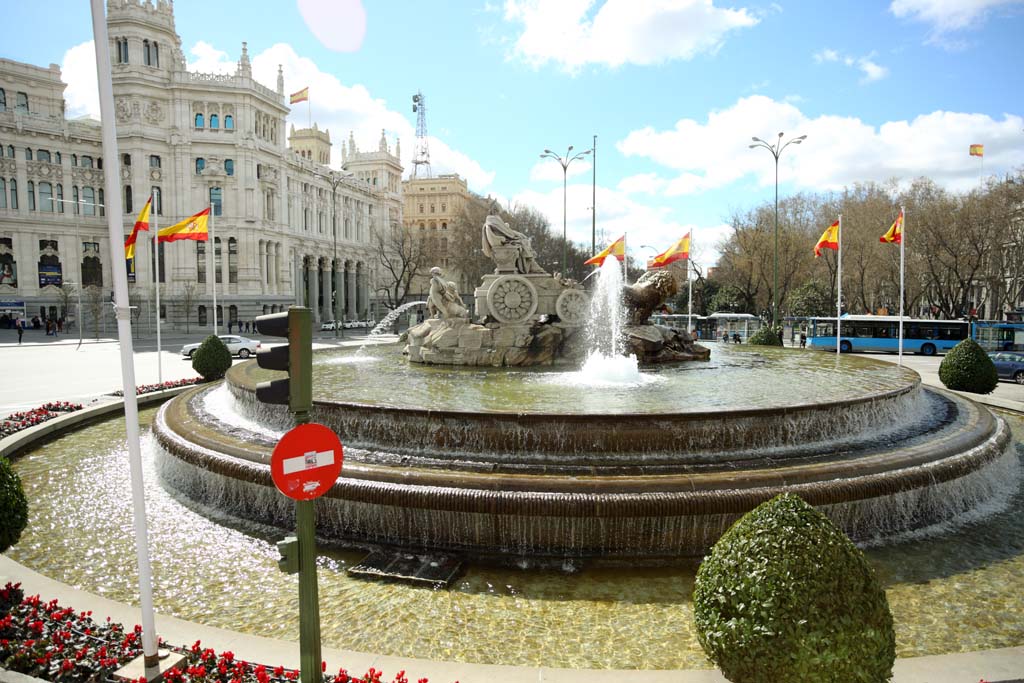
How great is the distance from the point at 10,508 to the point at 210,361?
13998 mm

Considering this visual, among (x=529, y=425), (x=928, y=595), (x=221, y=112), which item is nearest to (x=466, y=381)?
(x=529, y=425)

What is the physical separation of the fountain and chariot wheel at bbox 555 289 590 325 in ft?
11.3

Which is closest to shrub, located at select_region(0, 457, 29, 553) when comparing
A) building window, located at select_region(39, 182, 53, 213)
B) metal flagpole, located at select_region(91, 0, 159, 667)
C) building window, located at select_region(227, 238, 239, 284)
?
metal flagpole, located at select_region(91, 0, 159, 667)

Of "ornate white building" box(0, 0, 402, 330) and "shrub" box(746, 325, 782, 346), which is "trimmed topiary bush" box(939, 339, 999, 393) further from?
"ornate white building" box(0, 0, 402, 330)

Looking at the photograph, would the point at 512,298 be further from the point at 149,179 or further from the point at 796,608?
the point at 149,179

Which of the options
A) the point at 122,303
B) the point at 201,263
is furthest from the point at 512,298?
the point at 201,263

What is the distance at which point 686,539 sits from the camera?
23.3ft

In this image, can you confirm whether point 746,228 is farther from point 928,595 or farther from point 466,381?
point 928,595

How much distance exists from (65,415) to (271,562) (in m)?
9.76

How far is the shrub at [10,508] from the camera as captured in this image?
5.83 m

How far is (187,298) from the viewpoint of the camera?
57.6 meters

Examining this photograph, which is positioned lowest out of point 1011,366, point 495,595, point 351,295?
point 495,595

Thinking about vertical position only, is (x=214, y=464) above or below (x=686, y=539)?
above

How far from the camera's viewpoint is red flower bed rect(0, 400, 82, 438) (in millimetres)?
12125
